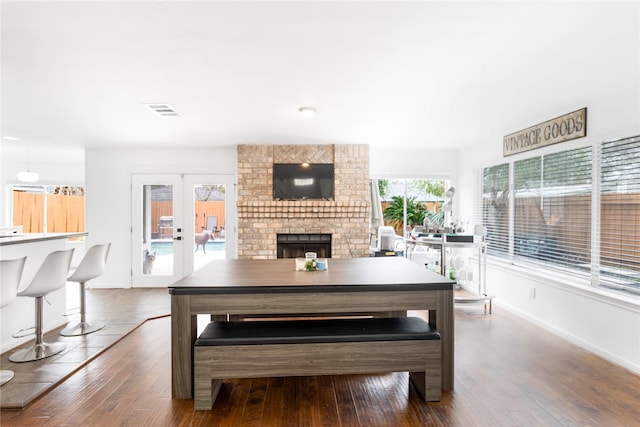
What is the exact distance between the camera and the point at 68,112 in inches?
151

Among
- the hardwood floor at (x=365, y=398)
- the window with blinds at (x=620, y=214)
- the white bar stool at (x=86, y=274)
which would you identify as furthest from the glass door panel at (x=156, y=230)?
the window with blinds at (x=620, y=214)

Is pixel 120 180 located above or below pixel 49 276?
above

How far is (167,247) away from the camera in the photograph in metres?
5.98

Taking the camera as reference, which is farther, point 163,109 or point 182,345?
point 163,109

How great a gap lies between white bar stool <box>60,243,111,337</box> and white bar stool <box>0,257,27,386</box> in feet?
3.32

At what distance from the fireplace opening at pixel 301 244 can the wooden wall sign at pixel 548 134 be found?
2890mm

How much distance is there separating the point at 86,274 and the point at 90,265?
0.10m

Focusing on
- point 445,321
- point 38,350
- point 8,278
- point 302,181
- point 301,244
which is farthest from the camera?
point 301,244

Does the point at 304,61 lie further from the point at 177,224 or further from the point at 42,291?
the point at 177,224

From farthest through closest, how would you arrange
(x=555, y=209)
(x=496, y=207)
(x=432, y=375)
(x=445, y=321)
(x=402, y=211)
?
(x=402, y=211)
(x=496, y=207)
(x=555, y=209)
(x=445, y=321)
(x=432, y=375)

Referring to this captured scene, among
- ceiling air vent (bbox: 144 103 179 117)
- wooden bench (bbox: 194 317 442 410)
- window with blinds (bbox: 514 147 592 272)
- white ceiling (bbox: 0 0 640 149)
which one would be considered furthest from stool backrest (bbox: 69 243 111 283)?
window with blinds (bbox: 514 147 592 272)

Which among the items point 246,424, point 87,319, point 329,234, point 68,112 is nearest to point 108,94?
point 68,112

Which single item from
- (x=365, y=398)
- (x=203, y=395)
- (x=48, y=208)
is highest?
(x=48, y=208)

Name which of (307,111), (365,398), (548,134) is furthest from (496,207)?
(365,398)
